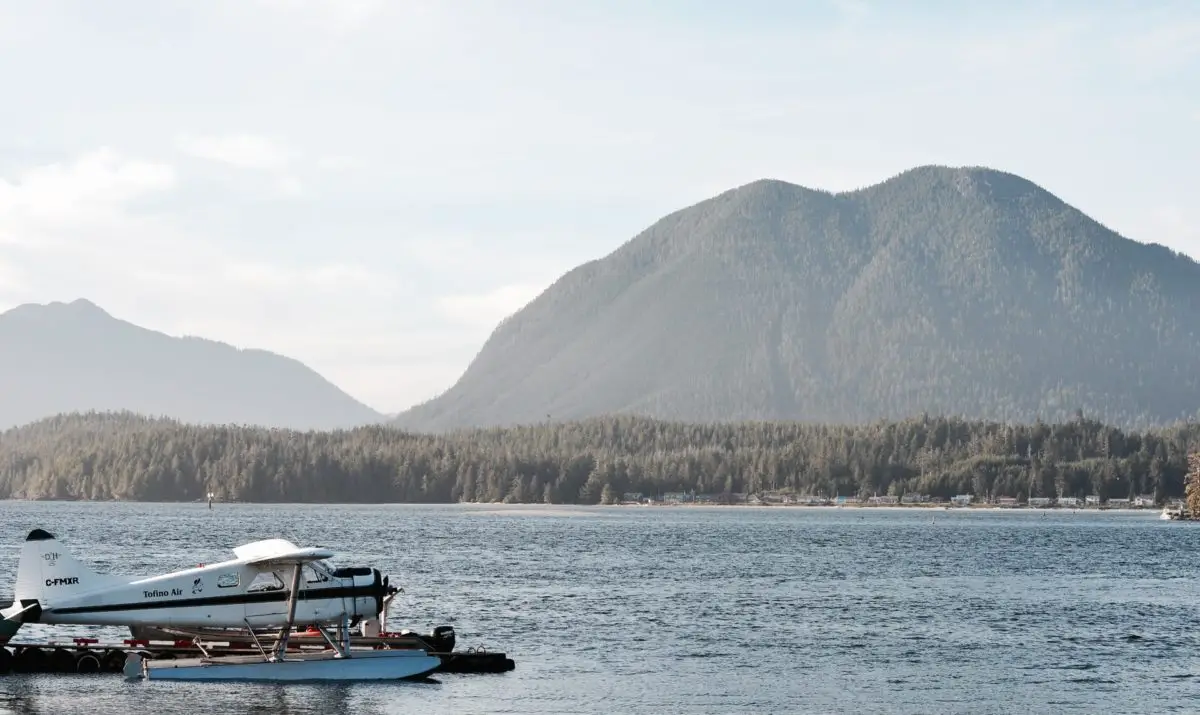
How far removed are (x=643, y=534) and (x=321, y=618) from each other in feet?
377

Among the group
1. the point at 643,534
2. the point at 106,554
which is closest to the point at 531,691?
the point at 106,554

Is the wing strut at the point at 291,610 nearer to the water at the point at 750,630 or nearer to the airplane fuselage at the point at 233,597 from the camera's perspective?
the airplane fuselage at the point at 233,597

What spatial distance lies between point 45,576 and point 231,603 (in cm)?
518

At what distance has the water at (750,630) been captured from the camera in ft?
150

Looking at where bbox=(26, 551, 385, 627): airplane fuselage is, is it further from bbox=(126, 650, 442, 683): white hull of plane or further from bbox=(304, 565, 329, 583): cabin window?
bbox=(126, 650, 442, 683): white hull of plane

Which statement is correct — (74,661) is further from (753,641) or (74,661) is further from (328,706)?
(753,641)

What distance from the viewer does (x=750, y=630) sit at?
6319 cm

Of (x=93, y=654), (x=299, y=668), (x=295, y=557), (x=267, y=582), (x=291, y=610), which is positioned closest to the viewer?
(x=295, y=557)

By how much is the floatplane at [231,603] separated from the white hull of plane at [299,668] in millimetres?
28

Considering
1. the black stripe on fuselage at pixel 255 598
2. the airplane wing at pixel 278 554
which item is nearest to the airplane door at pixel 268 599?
the black stripe on fuselage at pixel 255 598

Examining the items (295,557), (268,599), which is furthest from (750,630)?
(295,557)

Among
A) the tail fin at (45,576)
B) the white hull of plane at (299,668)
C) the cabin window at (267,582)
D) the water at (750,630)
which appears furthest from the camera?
the cabin window at (267,582)

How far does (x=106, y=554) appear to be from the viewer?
108m

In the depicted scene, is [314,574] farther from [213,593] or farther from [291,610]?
[213,593]
